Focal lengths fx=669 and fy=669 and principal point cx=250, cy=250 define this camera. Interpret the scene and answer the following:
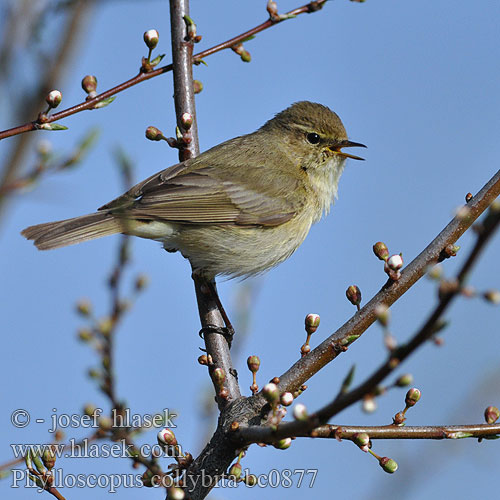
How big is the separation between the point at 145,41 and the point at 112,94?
1.52 ft

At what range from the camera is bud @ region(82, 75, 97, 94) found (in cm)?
296

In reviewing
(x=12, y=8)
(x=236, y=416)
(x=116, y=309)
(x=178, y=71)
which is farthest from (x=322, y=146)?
(x=116, y=309)

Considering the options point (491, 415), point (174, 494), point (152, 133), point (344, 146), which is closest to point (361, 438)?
point (491, 415)

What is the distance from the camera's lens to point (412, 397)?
2605mm

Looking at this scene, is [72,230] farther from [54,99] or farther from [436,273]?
[436,273]

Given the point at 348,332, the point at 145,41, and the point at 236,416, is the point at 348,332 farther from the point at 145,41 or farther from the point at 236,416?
the point at 145,41

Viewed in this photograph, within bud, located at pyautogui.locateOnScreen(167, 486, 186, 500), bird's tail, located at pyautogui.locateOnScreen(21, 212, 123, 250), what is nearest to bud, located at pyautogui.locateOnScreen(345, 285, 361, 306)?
bud, located at pyautogui.locateOnScreen(167, 486, 186, 500)

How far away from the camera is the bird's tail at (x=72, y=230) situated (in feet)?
12.7

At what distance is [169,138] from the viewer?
167 inches

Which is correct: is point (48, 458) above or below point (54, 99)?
below

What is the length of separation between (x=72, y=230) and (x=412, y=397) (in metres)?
2.29

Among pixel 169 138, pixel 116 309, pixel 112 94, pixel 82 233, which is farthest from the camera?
pixel 169 138

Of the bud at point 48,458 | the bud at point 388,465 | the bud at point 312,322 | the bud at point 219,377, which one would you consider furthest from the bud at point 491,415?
the bud at point 48,458

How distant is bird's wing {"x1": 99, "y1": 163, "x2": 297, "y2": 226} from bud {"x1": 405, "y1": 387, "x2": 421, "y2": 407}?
2232 millimetres
